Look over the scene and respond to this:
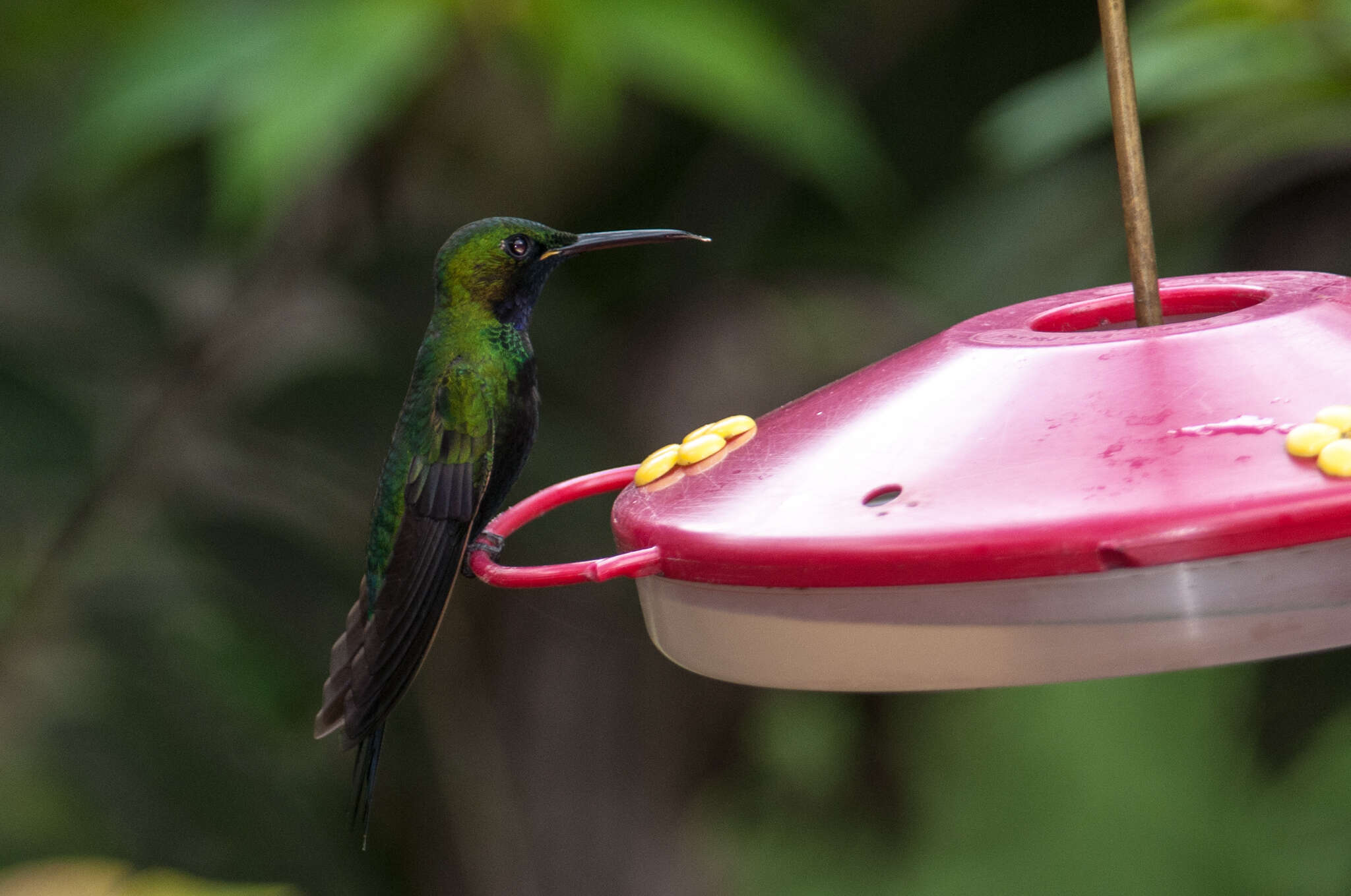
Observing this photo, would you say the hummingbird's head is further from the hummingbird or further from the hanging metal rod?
the hanging metal rod

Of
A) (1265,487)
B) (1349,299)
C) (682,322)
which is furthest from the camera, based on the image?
(682,322)

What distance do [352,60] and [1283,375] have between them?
1.31m

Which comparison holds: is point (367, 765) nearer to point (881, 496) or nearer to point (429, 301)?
point (881, 496)

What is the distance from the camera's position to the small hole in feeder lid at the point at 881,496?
0.83 meters

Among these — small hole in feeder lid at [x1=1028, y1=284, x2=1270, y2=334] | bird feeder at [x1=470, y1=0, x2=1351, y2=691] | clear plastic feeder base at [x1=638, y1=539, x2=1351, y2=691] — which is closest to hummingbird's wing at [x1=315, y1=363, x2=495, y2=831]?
bird feeder at [x1=470, y1=0, x2=1351, y2=691]

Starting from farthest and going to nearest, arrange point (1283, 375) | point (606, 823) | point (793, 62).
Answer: point (606, 823) < point (793, 62) < point (1283, 375)

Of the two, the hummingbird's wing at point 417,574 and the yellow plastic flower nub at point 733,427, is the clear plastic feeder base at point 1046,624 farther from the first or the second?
the hummingbird's wing at point 417,574

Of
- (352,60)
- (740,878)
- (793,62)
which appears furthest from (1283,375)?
(740,878)

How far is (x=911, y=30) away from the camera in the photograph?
10.7ft

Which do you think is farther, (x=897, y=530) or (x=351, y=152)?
(x=351, y=152)

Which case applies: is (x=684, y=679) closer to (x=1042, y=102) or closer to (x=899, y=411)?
(x=1042, y=102)

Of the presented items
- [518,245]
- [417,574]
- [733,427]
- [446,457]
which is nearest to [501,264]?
[518,245]

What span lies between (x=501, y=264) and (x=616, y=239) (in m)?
0.26

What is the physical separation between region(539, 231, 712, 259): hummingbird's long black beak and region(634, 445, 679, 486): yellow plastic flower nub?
17 centimetres
